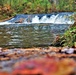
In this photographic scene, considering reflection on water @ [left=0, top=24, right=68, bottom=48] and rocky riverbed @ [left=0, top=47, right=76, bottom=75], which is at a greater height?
rocky riverbed @ [left=0, top=47, right=76, bottom=75]

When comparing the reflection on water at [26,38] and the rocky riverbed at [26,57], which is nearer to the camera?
the rocky riverbed at [26,57]

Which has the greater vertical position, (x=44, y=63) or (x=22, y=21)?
(x=44, y=63)

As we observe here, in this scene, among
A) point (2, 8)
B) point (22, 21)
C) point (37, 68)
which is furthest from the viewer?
point (2, 8)

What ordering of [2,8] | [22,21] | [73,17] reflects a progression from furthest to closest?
[2,8] < [22,21] < [73,17]

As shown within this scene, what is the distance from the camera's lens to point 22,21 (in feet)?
85.4

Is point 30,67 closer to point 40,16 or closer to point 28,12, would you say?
point 40,16

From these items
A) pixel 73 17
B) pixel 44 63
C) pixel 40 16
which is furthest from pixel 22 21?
pixel 44 63

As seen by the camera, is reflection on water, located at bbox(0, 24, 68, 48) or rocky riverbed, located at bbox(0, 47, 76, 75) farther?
reflection on water, located at bbox(0, 24, 68, 48)

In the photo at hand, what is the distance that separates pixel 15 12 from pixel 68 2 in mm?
6413

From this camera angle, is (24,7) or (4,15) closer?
(4,15)

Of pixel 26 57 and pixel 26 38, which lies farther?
pixel 26 38

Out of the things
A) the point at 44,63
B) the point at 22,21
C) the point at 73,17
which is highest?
the point at 44,63

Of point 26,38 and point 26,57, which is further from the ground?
point 26,57

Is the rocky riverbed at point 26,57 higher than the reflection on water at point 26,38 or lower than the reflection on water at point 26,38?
higher
